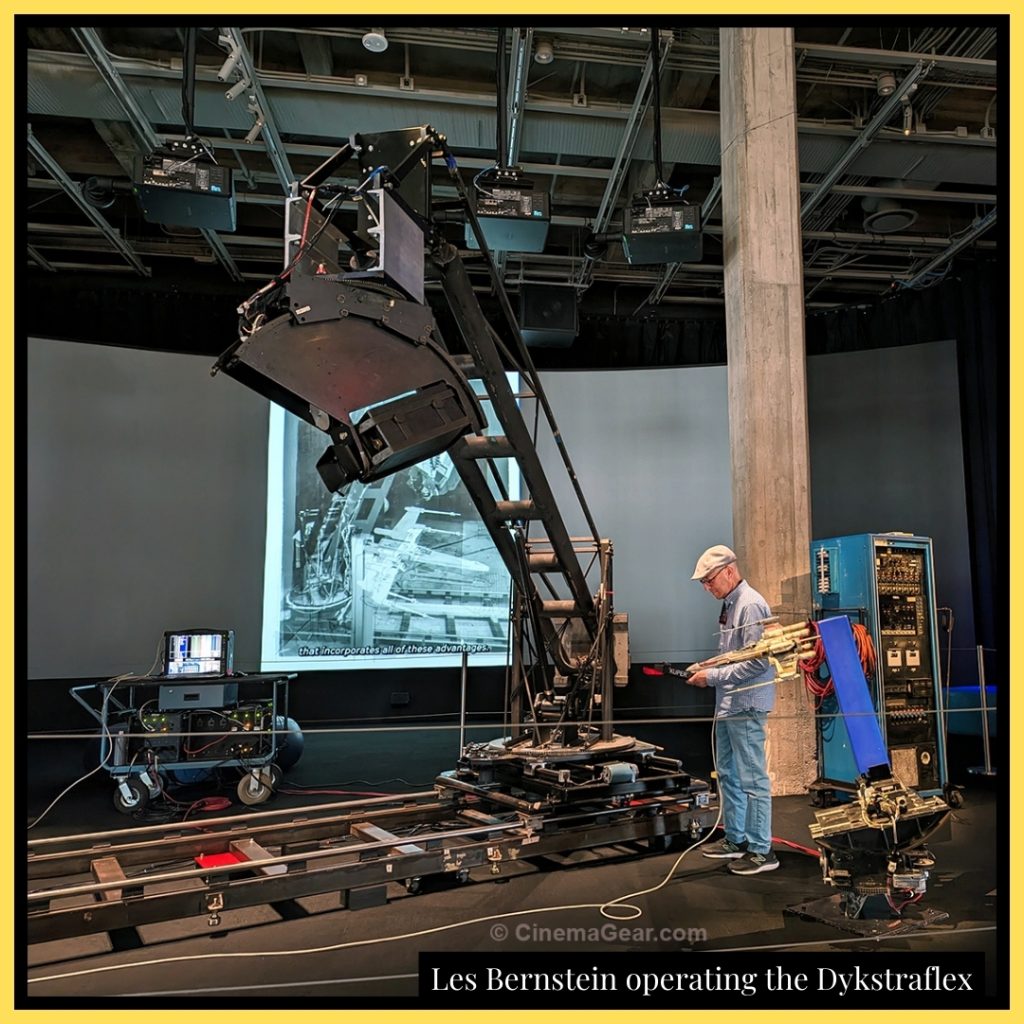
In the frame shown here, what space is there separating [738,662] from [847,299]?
29.3ft

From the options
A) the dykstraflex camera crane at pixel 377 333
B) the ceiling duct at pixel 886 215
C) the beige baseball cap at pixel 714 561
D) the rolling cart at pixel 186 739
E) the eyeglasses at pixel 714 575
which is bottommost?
the rolling cart at pixel 186 739

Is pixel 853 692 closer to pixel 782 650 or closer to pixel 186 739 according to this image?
pixel 782 650

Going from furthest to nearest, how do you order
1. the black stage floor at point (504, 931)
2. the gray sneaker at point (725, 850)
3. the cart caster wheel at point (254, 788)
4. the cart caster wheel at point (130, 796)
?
1. the cart caster wheel at point (254, 788)
2. the cart caster wheel at point (130, 796)
3. the gray sneaker at point (725, 850)
4. the black stage floor at point (504, 931)

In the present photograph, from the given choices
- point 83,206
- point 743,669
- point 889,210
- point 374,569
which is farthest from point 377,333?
point 889,210

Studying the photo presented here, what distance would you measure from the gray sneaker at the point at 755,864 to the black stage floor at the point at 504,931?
6 centimetres

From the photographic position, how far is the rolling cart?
18.2ft

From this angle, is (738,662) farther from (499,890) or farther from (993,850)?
(993,850)

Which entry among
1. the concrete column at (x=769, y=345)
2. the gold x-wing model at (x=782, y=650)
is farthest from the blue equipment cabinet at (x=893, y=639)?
the gold x-wing model at (x=782, y=650)

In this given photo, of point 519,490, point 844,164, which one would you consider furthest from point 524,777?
point 844,164

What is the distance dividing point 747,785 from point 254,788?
3.48 m

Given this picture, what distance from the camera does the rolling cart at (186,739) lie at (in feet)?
18.2

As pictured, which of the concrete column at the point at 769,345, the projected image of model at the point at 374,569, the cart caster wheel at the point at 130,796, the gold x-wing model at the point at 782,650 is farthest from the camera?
the projected image of model at the point at 374,569

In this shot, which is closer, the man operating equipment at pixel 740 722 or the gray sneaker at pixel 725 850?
the man operating equipment at pixel 740 722

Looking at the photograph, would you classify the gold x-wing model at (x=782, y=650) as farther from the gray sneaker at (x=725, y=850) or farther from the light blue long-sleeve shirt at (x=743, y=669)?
the gray sneaker at (x=725, y=850)
